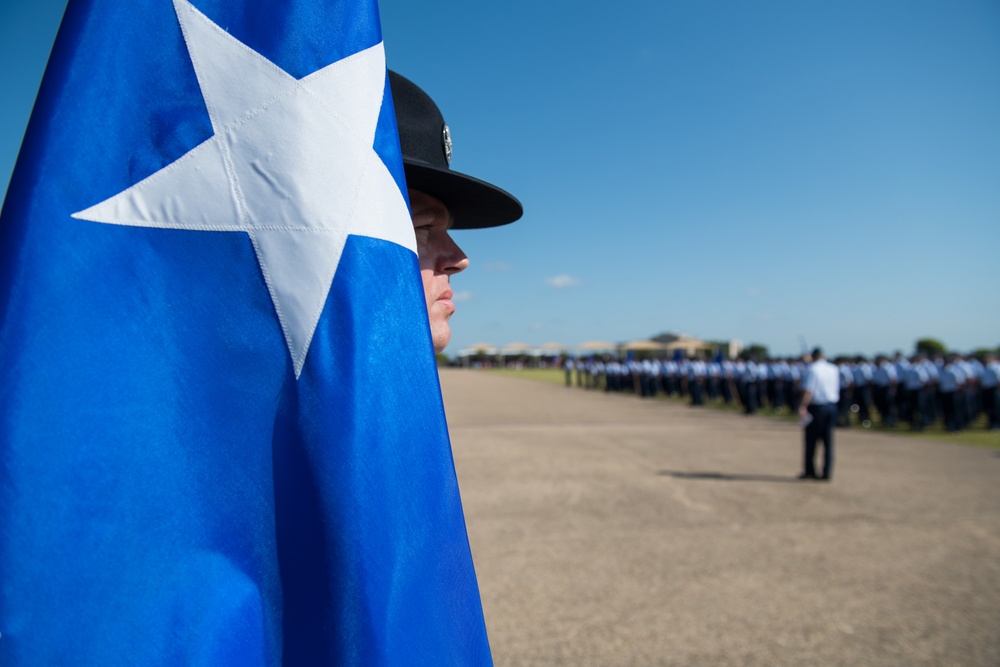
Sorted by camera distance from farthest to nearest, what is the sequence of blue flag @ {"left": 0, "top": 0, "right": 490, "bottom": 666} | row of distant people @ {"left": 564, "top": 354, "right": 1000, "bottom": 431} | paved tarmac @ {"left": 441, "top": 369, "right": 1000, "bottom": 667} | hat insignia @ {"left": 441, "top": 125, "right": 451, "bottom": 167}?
row of distant people @ {"left": 564, "top": 354, "right": 1000, "bottom": 431} < paved tarmac @ {"left": 441, "top": 369, "right": 1000, "bottom": 667} < hat insignia @ {"left": 441, "top": 125, "right": 451, "bottom": 167} < blue flag @ {"left": 0, "top": 0, "right": 490, "bottom": 666}

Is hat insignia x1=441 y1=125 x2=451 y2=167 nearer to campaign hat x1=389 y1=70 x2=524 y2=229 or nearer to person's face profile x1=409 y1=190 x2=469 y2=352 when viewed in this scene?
campaign hat x1=389 y1=70 x2=524 y2=229

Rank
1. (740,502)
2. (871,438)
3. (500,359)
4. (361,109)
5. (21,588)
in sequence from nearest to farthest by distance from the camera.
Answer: (21,588) < (361,109) < (740,502) < (871,438) < (500,359)

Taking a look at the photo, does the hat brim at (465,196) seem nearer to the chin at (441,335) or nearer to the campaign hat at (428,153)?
the campaign hat at (428,153)

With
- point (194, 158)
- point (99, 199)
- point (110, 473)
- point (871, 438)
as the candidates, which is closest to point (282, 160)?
point (194, 158)

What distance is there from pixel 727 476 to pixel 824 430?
5.40 feet

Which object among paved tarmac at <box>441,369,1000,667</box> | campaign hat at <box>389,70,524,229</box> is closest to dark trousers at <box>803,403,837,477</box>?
paved tarmac at <box>441,369,1000,667</box>

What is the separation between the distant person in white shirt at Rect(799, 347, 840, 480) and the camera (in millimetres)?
9867

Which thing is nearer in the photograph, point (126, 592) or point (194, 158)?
point (126, 592)

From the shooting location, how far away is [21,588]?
2.86 feet

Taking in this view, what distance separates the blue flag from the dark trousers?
33.5ft

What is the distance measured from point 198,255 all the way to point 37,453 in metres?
0.36

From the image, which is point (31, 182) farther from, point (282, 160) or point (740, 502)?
point (740, 502)

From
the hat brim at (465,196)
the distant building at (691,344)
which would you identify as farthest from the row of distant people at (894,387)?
the distant building at (691,344)

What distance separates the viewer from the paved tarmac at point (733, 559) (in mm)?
4406
